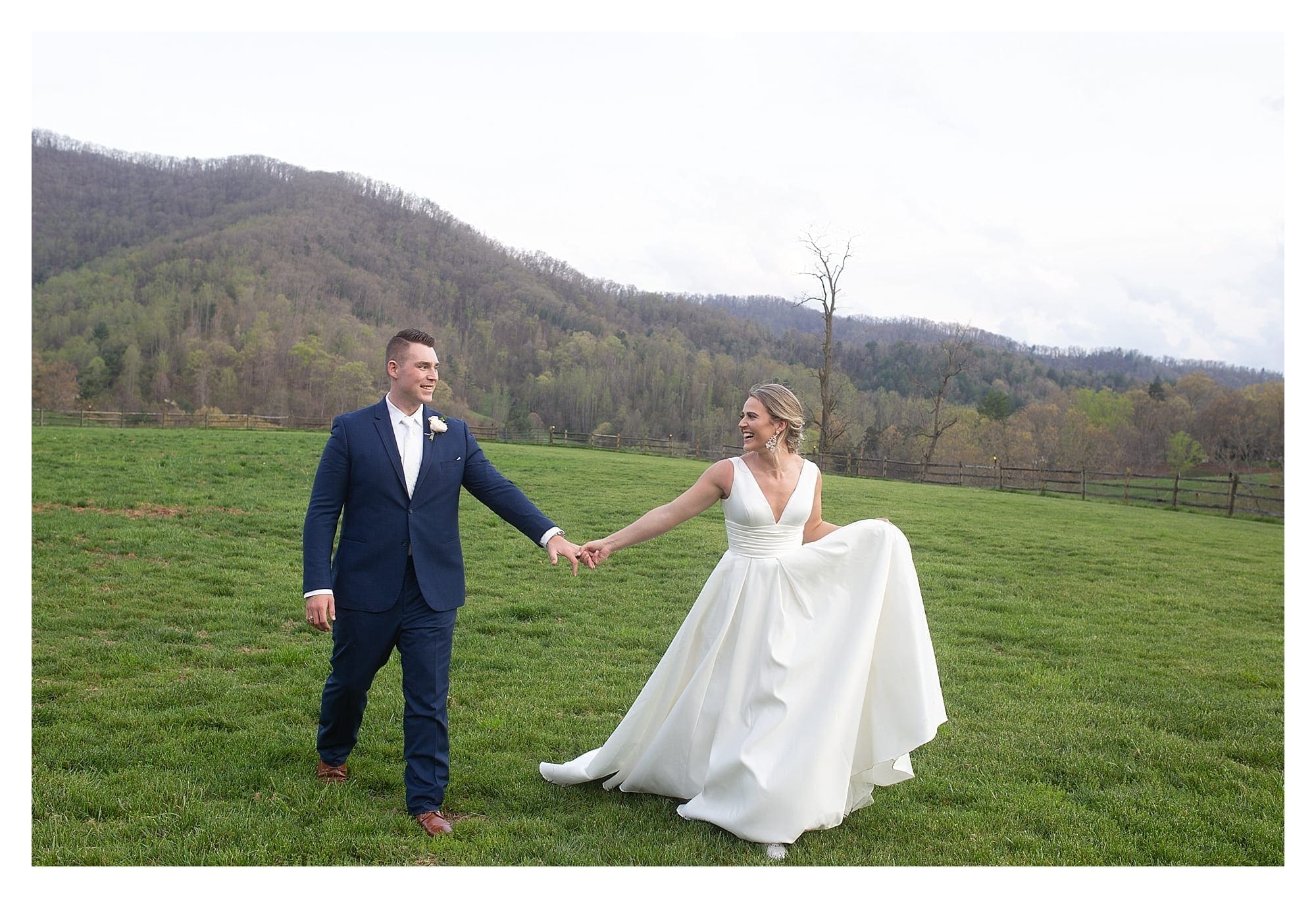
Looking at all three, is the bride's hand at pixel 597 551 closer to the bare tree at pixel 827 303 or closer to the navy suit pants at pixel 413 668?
the navy suit pants at pixel 413 668

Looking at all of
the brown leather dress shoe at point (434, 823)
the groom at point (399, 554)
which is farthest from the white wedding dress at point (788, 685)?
the groom at point (399, 554)

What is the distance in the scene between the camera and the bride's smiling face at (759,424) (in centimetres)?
464

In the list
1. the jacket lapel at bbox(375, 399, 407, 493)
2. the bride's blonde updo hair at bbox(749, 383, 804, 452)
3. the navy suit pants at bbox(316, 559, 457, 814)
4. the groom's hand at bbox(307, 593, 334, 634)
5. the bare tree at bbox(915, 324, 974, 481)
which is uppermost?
the bare tree at bbox(915, 324, 974, 481)

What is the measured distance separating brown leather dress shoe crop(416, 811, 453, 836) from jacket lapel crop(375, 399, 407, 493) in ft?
5.32

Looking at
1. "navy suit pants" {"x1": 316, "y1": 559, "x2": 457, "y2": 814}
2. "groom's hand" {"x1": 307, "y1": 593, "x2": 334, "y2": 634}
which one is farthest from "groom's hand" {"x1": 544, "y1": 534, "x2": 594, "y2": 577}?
"groom's hand" {"x1": 307, "y1": 593, "x2": 334, "y2": 634}

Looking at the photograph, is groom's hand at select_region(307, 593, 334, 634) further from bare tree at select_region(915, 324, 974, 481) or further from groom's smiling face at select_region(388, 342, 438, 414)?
bare tree at select_region(915, 324, 974, 481)

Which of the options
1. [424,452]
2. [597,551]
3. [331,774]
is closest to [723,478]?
[597,551]

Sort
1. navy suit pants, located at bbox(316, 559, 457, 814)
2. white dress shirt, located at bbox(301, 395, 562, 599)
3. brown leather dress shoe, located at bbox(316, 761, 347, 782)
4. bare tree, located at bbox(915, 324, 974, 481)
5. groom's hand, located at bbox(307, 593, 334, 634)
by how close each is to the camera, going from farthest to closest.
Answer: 1. bare tree, located at bbox(915, 324, 974, 481)
2. brown leather dress shoe, located at bbox(316, 761, 347, 782)
3. white dress shirt, located at bbox(301, 395, 562, 599)
4. navy suit pants, located at bbox(316, 559, 457, 814)
5. groom's hand, located at bbox(307, 593, 334, 634)

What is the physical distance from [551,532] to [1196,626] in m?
8.83

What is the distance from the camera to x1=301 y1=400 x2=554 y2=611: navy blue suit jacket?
4.62 meters

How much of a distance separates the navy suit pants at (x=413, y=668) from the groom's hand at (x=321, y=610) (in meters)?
0.19

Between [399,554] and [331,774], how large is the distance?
1408 millimetres

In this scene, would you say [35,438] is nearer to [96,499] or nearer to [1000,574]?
[96,499]
